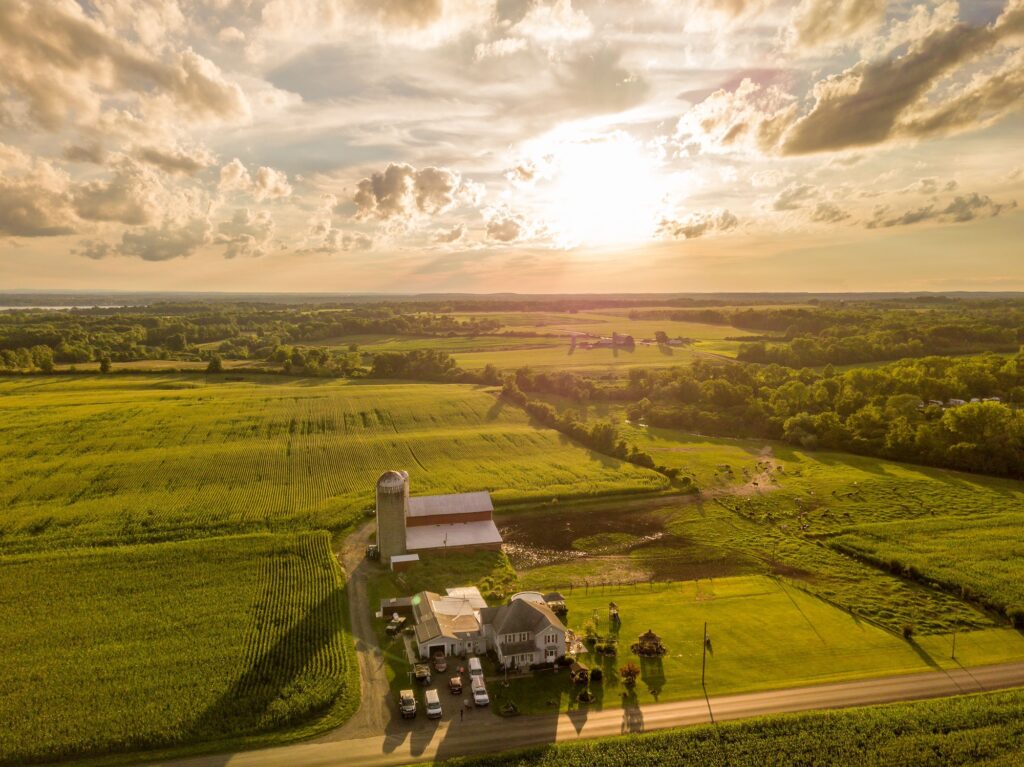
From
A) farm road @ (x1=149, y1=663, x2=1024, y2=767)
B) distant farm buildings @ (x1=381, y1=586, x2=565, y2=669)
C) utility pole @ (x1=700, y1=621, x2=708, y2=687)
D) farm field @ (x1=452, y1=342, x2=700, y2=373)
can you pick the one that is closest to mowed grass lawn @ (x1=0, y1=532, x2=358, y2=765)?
farm road @ (x1=149, y1=663, x2=1024, y2=767)

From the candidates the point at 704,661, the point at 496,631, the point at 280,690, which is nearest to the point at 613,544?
the point at 704,661

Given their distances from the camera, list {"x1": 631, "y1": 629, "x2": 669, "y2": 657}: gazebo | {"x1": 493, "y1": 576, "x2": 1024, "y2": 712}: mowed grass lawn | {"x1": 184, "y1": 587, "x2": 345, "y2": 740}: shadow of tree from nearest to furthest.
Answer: {"x1": 184, "y1": 587, "x2": 345, "y2": 740}: shadow of tree, {"x1": 493, "y1": 576, "x2": 1024, "y2": 712}: mowed grass lawn, {"x1": 631, "y1": 629, "x2": 669, "y2": 657}: gazebo

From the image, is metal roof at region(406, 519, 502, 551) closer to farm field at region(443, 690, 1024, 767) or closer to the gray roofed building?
the gray roofed building

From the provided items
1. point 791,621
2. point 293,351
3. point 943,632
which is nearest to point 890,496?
point 943,632

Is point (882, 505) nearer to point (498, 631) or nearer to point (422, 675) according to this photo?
point (498, 631)

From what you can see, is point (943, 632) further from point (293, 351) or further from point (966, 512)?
point (293, 351)
